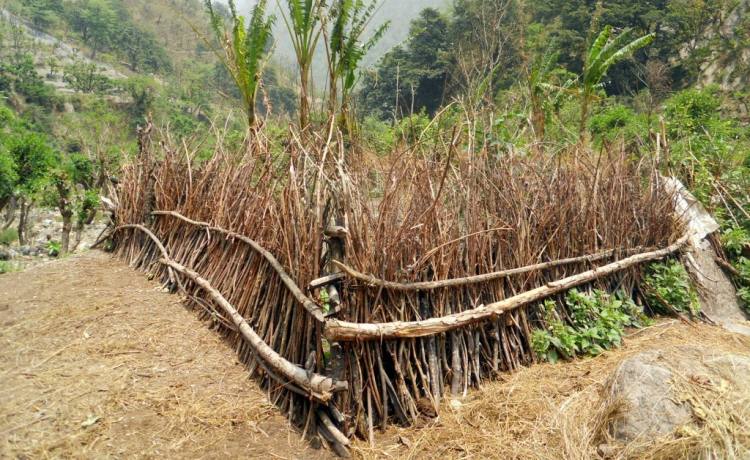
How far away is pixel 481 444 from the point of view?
2.21m

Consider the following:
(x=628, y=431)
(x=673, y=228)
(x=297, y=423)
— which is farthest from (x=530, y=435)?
(x=673, y=228)

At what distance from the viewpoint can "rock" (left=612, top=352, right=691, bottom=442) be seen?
6.83 feet

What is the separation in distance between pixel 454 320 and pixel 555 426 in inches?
29.4

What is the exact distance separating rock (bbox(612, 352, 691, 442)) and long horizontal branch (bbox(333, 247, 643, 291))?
885 mm

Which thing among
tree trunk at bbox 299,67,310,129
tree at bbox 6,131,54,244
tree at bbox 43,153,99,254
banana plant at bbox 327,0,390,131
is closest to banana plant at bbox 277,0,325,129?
banana plant at bbox 327,0,390,131

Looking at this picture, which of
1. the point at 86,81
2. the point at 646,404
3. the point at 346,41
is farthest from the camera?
the point at 86,81

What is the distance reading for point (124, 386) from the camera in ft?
7.95

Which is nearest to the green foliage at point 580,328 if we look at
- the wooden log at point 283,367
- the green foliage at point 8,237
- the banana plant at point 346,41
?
the wooden log at point 283,367

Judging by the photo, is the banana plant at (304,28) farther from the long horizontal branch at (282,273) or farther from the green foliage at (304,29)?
the long horizontal branch at (282,273)

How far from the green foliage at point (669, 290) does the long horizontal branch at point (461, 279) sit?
0.74 meters

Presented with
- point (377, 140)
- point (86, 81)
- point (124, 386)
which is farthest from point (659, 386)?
point (86, 81)

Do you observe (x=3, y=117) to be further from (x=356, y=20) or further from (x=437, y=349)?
(x=437, y=349)

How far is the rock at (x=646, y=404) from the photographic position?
2.08 metres

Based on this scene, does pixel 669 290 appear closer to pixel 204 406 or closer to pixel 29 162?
pixel 204 406
